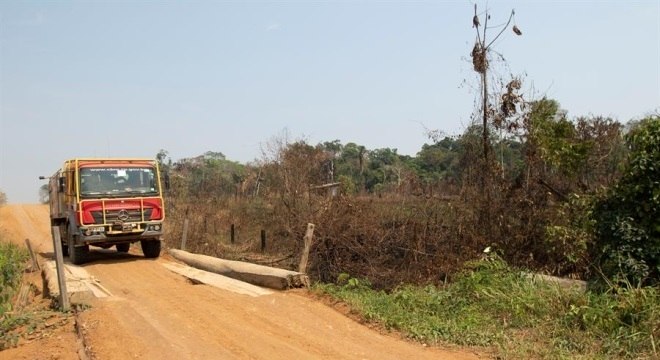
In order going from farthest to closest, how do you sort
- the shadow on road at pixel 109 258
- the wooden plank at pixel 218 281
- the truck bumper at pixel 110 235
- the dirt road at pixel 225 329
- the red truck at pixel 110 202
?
the shadow on road at pixel 109 258, the red truck at pixel 110 202, the truck bumper at pixel 110 235, the wooden plank at pixel 218 281, the dirt road at pixel 225 329

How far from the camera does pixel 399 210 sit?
12.2 m

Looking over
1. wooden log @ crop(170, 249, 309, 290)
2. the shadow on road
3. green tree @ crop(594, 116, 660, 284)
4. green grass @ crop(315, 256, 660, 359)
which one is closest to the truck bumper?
the shadow on road

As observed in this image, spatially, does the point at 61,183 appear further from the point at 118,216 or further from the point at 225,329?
the point at 225,329

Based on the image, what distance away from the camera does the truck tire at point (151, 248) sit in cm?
1541

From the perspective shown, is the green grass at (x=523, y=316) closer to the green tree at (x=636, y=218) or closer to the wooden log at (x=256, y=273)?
the green tree at (x=636, y=218)

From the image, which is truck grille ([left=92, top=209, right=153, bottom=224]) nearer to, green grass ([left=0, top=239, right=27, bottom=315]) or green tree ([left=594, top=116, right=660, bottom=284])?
green grass ([left=0, top=239, right=27, bottom=315])

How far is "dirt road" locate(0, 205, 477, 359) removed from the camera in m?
6.38

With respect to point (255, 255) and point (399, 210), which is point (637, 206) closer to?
point (399, 210)

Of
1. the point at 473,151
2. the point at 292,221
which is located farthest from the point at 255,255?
the point at 473,151

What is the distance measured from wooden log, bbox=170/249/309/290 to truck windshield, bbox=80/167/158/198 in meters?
2.41

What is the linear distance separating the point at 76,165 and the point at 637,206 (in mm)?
12563

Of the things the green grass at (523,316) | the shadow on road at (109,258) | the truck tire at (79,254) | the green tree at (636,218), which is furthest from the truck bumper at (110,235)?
the green tree at (636,218)

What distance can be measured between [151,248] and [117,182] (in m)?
2.33

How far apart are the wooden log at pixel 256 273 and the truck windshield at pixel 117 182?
2413mm
